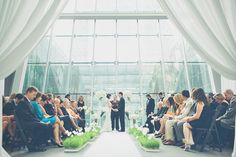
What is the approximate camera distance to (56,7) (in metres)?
3.35

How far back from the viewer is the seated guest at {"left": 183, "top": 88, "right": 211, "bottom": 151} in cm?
453

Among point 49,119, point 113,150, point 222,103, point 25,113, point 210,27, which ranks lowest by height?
point 113,150

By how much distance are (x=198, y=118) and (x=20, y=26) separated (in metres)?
3.01

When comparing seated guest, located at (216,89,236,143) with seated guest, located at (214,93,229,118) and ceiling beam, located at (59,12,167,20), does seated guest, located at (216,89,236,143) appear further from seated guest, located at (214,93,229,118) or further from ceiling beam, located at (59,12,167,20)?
ceiling beam, located at (59,12,167,20)

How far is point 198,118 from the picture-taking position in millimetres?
4539

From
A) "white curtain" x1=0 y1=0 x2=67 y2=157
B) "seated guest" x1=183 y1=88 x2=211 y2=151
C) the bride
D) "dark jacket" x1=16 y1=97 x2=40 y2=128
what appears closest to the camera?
"white curtain" x1=0 y1=0 x2=67 y2=157

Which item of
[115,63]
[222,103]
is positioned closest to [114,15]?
[115,63]

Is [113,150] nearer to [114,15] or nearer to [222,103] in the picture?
[222,103]

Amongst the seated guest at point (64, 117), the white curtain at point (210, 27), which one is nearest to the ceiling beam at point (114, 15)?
the seated guest at point (64, 117)

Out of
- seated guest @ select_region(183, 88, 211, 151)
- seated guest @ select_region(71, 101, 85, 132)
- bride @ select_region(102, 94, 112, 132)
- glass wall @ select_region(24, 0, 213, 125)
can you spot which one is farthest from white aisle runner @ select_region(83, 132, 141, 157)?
glass wall @ select_region(24, 0, 213, 125)

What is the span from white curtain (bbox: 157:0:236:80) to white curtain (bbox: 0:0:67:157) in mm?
1417

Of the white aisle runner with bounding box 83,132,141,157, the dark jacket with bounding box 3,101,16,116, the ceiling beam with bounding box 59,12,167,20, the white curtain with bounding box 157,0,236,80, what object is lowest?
the white aisle runner with bounding box 83,132,141,157

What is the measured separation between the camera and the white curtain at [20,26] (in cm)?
301

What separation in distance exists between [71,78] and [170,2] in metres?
7.63
